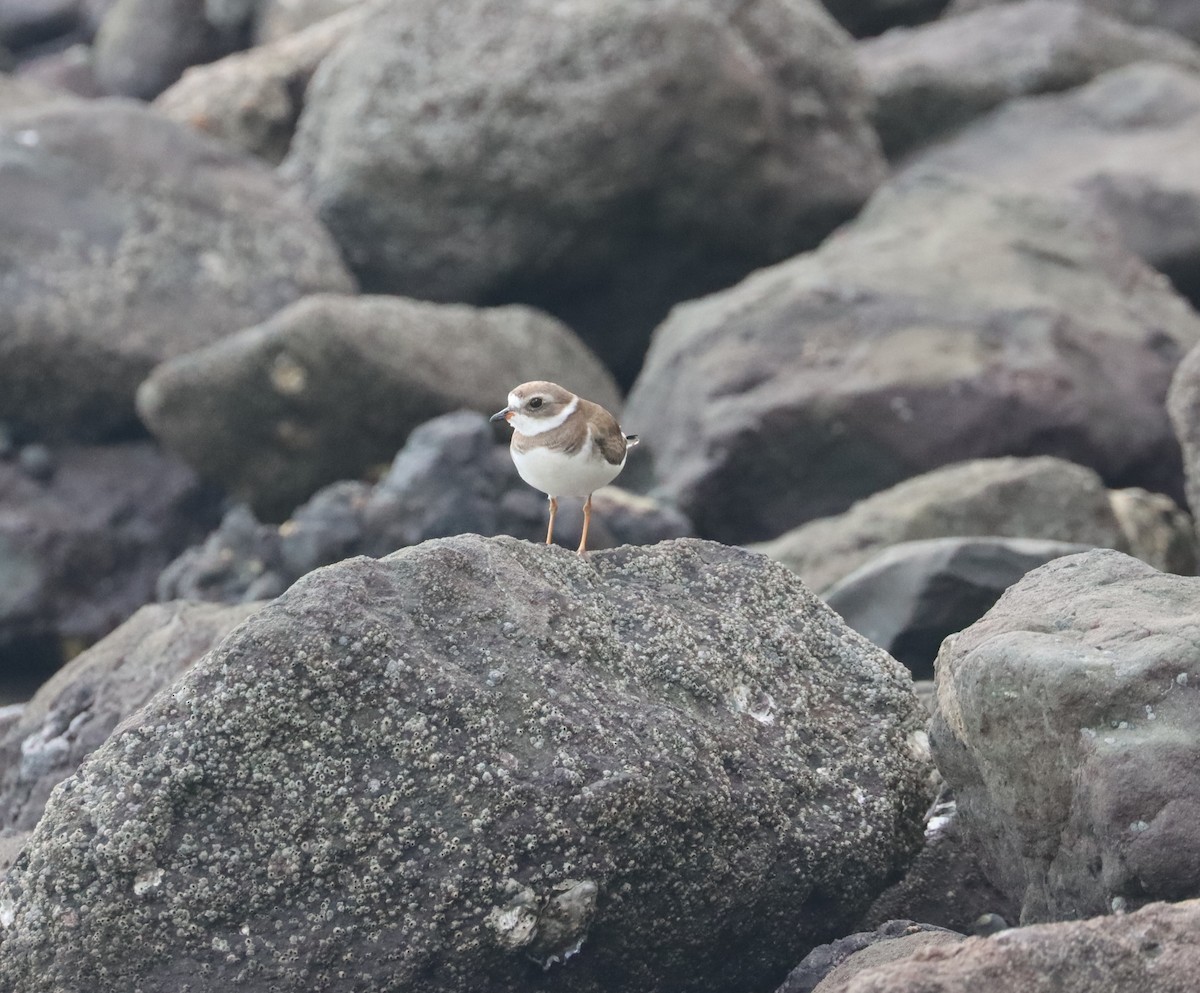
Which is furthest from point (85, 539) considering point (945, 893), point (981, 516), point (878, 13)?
point (878, 13)

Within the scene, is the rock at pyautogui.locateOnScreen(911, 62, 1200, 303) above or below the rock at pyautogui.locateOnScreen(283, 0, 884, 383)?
below

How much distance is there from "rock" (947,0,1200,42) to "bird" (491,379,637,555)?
1377 centimetres

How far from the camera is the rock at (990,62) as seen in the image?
15117 millimetres

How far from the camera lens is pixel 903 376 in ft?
33.8

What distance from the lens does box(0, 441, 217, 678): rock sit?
11.6 metres

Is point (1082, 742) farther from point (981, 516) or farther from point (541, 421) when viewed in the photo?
point (981, 516)

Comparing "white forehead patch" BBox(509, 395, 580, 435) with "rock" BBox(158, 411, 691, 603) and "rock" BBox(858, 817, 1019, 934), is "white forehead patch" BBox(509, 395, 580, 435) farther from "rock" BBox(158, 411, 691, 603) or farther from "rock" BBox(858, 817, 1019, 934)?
"rock" BBox(158, 411, 691, 603)

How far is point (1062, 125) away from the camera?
569 inches

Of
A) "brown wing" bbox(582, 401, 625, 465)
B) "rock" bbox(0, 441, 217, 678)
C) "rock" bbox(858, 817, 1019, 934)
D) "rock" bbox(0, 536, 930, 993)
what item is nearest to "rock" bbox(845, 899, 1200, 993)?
"rock" bbox(0, 536, 930, 993)

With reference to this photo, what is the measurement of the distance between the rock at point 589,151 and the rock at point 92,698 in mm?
6605

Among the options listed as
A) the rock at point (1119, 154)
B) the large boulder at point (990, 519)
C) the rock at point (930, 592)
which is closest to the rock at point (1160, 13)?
the rock at point (1119, 154)

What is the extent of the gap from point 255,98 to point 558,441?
11255 mm

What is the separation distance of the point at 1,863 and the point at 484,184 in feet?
27.9

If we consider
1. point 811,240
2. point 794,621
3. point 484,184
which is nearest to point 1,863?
point 794,621
